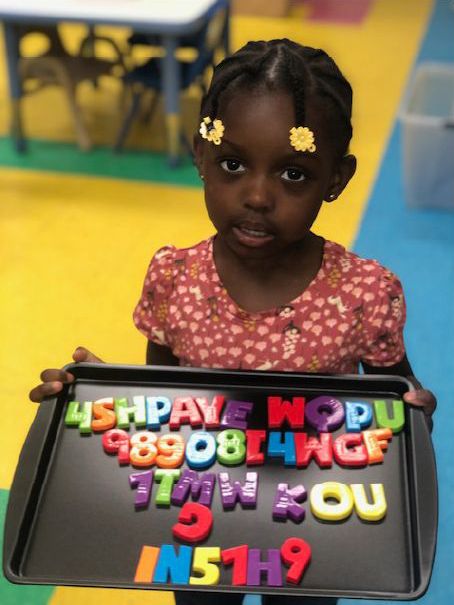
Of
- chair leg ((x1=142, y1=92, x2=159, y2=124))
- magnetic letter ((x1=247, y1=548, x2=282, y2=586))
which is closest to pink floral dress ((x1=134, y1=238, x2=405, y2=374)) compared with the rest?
magnetic letter ((x1=247, y1=548, x2=282, y2=586))

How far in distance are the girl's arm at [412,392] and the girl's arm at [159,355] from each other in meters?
0.31

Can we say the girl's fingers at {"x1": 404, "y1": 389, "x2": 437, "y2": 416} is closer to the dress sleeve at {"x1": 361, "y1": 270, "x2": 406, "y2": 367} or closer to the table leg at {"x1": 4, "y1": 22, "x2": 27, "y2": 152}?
the dress sleeve at {"x1": 361, "y1": 270, "x2": 406, "y2": 367}

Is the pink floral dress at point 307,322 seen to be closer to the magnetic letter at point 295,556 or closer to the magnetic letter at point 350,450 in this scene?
the magnetic letter at point 350,450

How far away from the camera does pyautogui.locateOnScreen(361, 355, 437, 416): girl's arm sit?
3.67ft

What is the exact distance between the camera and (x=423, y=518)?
3.24 feet

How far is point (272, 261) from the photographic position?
1.18 metres

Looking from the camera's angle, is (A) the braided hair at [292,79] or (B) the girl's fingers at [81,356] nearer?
(A) the braided hair at [292,79]

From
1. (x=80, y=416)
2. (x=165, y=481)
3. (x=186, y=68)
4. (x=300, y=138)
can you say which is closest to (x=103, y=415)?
(x=80, y=416)

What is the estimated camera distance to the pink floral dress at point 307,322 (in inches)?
46.7

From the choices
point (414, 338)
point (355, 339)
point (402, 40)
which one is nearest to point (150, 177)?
point (414, 338)

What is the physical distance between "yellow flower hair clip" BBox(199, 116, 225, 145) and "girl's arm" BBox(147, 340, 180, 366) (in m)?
0.38

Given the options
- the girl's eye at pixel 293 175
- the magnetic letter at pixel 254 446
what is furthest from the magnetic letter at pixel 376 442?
the girl's eye at pixel 293 175

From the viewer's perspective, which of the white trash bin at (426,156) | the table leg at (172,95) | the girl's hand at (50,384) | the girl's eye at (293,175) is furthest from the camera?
the table leg at (172,95)

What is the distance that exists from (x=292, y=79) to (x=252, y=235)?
0.65 ft
